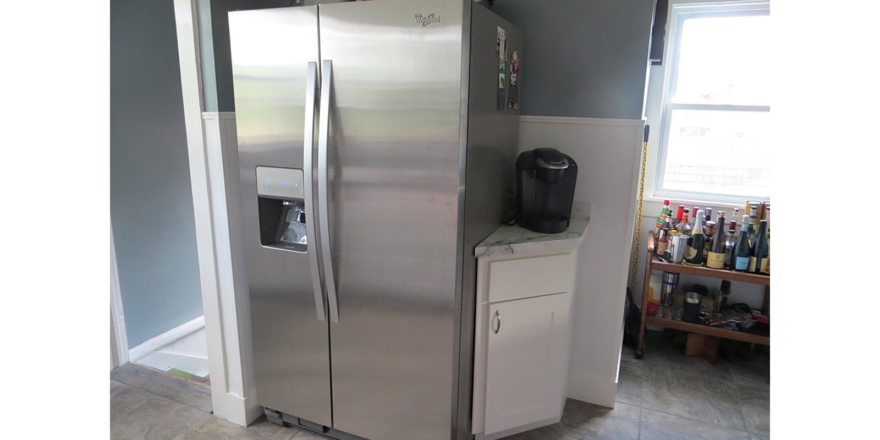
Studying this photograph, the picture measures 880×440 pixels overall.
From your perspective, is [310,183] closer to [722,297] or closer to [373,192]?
[373,192]

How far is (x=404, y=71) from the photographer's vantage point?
1608 mm

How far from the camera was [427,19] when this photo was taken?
1548 millimetres

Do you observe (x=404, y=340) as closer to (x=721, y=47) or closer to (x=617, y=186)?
(x=617, y=186)

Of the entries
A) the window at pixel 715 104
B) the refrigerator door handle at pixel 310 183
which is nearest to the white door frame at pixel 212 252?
the refrigerator door handle at pixel 310 183

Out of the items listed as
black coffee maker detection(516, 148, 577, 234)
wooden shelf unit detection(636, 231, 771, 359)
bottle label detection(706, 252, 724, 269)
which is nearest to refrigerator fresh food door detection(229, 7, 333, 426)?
black coffee maker detection(516, 148, 577, 234)

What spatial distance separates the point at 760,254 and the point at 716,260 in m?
0.21

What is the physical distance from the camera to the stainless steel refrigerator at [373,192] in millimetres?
1607

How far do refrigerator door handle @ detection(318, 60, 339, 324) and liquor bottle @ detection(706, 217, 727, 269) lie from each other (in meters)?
1.97

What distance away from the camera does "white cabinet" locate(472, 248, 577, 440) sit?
186 centimetres

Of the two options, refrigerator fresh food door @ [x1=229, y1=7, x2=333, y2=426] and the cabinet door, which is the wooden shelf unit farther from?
refrigerator fresh food door @ [x1=229, y1=7, x2=333, y2=426]

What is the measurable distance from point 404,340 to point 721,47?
2.42 metres

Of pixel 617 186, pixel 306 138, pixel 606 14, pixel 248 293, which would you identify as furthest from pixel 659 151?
pixel 248 293

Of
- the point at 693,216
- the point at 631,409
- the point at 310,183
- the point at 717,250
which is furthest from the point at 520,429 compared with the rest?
the point at 693,216
